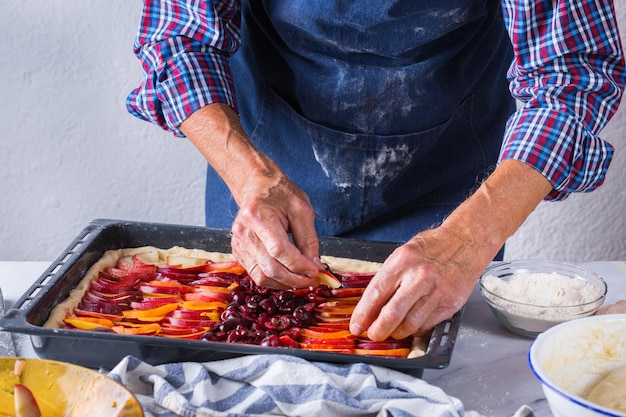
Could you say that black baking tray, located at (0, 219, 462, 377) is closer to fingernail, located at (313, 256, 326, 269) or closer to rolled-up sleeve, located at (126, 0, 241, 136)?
fingernail, located at (313, 256, 326, 269)

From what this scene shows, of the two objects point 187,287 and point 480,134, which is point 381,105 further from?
point 187,287

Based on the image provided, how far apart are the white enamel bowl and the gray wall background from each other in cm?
195

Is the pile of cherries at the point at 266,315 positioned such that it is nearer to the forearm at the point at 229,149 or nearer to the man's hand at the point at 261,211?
the man's hand at the point at 261,211

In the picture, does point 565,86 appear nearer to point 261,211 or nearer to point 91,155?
point 261,211

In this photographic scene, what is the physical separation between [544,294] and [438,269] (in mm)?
283

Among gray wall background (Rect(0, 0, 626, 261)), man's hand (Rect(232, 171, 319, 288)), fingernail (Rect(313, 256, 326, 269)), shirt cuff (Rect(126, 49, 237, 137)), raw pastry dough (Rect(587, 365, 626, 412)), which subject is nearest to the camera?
raw pastry dough (Rect(587, 365, 626, 412))

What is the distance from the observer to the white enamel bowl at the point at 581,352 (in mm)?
1338

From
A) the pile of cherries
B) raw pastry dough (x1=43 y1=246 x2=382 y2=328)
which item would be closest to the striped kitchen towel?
the pile of cherries

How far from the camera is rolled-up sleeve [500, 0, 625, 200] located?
175 cm

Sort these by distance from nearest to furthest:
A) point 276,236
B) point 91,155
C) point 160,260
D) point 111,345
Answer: point 111,345, point 276,236, point 160,260, point 91,155

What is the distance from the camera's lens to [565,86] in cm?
178

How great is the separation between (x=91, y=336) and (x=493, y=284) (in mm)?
809

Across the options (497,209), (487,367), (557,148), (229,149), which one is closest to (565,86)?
(557,148)

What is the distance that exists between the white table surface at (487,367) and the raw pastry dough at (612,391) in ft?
0.36
